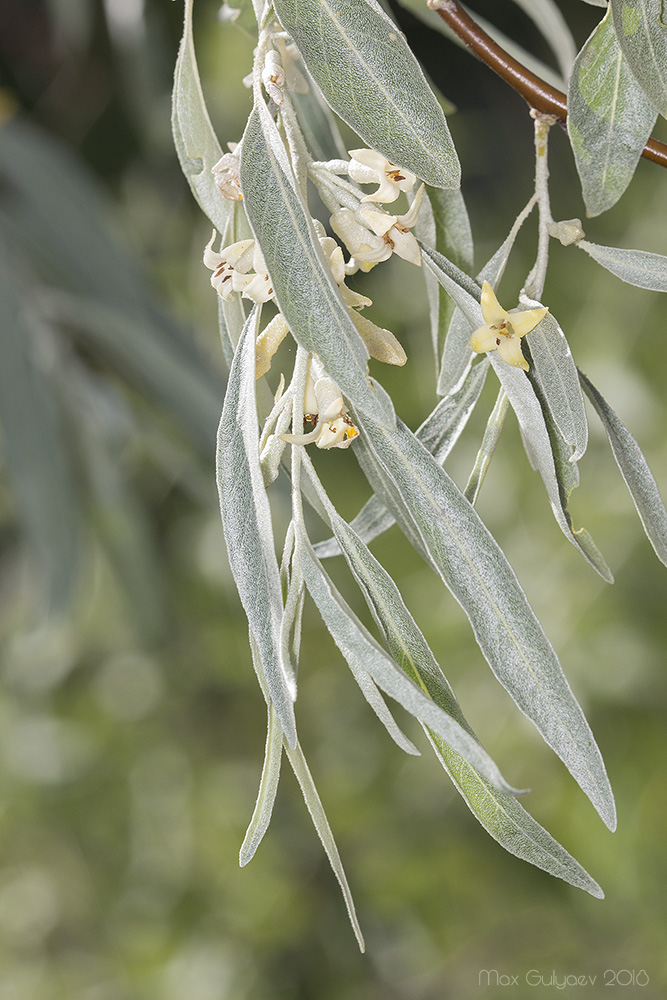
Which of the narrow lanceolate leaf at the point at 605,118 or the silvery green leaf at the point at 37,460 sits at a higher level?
the narrow lanceolate leaf at the point at 605,118

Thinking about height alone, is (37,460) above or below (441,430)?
below

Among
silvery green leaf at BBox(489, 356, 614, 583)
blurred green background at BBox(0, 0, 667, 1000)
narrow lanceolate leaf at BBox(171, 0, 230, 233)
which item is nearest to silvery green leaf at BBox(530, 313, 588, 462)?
silvery green leaf at BBox(489, 356, 614, 583)

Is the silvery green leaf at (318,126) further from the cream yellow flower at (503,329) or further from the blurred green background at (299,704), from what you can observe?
the blurred green background at (299,704)

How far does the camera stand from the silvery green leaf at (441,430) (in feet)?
0.78

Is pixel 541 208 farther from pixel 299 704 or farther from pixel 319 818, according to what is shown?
pixel 299 704

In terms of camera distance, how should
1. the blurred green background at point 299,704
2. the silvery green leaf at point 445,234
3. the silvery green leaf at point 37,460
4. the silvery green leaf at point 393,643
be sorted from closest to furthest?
the silvery green leaf at point 393,643
the silvery green leaf at point 445,234
the silvery green leaf at point 37,460
the blurred green background at point 299,704

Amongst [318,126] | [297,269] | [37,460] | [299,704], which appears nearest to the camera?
[297,269]

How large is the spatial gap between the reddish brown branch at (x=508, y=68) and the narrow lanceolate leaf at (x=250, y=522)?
0.10 m

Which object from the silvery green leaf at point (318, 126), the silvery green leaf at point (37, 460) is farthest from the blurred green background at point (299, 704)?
the silvery green leaf at point (318, 126)

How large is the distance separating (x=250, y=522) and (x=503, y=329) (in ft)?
0.24

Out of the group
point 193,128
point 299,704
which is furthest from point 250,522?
point 299,704

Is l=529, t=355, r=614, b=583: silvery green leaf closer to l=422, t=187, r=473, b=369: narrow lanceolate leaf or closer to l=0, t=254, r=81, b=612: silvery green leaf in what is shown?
l=422, t=187, r=473, b=369: narrow lanceolate leaf

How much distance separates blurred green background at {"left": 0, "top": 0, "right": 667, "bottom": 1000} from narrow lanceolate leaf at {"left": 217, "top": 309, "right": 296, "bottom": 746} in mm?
718

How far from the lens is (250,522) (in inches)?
7.9
